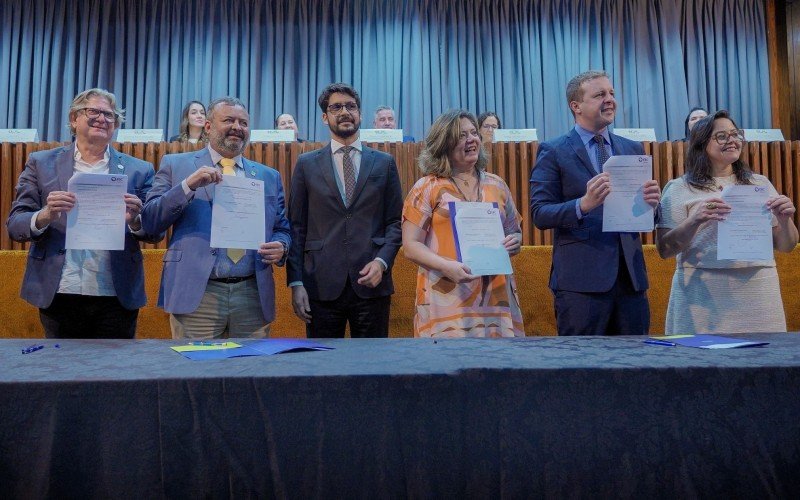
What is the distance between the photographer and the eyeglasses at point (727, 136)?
7.72 feet

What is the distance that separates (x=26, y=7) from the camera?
7.47m

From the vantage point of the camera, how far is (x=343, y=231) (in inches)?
96.8

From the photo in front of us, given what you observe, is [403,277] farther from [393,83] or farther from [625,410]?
[393,83]

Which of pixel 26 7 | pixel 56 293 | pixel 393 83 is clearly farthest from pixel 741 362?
pixel 26 7

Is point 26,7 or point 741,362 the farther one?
point 26,7

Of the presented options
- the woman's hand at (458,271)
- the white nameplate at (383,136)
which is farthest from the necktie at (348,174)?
the white nameplate at (383,136)

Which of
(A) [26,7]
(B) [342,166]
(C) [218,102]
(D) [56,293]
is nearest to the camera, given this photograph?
(D) [56,293]

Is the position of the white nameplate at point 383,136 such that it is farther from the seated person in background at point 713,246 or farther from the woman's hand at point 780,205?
the woman's hand at point 780,205

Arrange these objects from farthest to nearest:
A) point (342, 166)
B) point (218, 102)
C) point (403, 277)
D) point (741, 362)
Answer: point (403, 277) < point (342, 166) < point (218, 102) < point (741, 362)

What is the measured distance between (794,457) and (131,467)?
1.06m

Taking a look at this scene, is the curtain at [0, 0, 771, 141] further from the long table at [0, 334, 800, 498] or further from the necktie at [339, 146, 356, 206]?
the long table at [0, 334, 800, 498]

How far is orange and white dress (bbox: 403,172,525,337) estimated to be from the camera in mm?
2131

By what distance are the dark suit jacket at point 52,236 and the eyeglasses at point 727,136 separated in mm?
2193

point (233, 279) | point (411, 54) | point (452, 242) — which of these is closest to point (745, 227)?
point (452, 242)
